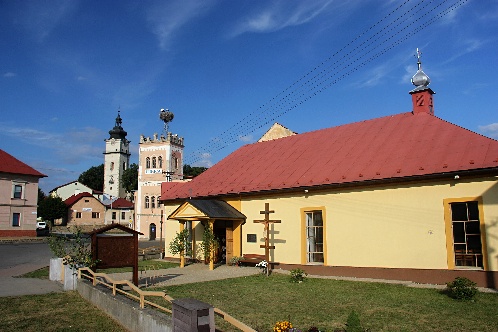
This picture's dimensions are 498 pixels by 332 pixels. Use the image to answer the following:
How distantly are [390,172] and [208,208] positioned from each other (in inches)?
298

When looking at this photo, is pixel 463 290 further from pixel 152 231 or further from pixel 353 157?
pixel 152 231

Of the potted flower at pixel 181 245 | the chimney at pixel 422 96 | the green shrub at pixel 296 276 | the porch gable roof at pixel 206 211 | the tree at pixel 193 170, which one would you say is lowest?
the green shrub at pixel 296 276

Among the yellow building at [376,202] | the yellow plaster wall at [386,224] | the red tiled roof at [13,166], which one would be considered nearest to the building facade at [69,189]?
the red tiled roof at [13,166]

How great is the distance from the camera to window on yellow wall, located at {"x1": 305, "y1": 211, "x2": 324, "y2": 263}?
15.8 m

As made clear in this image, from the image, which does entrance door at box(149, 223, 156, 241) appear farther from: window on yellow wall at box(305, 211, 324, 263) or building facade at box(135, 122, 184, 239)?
window on yellow wall at box(305, 211, 324, 263)

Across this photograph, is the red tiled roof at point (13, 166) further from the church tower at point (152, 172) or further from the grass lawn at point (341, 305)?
the grass lawn at point (341, 305)

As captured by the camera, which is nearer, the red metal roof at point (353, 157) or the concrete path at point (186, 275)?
the red metal roof at point (353, 157)

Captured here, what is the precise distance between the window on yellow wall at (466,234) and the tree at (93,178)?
303 feet

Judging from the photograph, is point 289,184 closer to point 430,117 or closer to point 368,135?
point 368,135

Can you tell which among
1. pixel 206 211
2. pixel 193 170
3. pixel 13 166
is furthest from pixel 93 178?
pixel 206 211

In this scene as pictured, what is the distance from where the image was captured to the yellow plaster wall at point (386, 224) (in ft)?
41.2

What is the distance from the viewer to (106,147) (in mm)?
82875

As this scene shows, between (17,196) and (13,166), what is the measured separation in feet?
10.2

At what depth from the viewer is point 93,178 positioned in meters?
95.2
